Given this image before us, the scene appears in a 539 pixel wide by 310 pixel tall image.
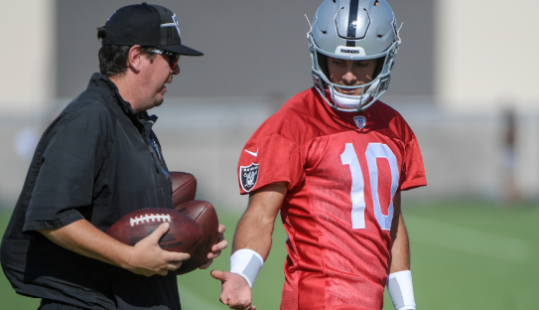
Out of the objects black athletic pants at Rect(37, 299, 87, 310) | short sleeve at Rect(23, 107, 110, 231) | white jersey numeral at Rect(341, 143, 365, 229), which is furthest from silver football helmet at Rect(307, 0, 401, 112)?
black athletic pants at Rect(37, 299, 87, 310)

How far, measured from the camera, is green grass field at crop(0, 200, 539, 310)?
689 cm

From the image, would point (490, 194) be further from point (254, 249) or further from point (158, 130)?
point (254, 249)

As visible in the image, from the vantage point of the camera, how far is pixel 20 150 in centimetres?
1510

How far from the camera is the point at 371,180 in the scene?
2887mm

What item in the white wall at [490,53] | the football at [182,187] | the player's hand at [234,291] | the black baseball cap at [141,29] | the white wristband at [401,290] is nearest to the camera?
the player's hand at [234,291]

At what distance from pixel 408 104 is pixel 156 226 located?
1639 cm

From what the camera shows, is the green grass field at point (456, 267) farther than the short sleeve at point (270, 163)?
Yes

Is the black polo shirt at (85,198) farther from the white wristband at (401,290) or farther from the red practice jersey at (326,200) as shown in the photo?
the white wristband at (401,290)

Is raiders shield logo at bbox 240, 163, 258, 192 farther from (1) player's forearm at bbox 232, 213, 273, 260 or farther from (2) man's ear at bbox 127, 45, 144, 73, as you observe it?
(2) man's ear at bbox 127, 45, 144, 73

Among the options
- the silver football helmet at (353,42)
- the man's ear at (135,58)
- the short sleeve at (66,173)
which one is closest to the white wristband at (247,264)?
the short sleeve at (66,173)

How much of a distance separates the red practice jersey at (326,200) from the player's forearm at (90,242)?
1.93ft

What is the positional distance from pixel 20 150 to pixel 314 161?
13690 mm

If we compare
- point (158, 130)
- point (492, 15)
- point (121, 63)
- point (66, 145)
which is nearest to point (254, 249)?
point (66, 145)

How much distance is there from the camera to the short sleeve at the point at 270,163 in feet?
8.92
